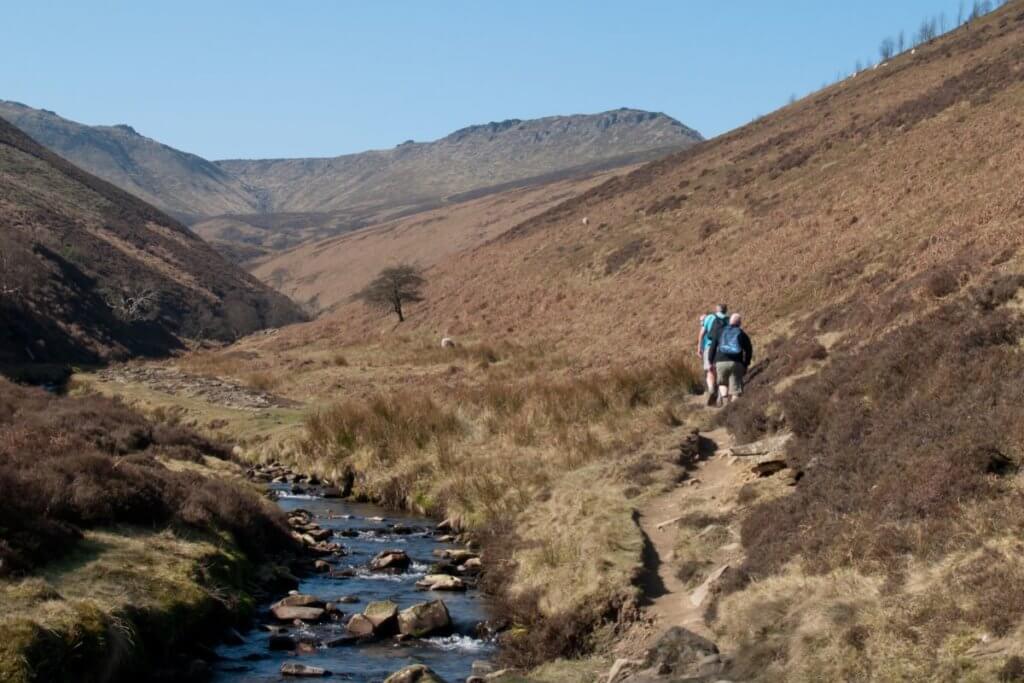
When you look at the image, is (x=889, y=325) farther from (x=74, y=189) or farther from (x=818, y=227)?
(x=74, y=189)

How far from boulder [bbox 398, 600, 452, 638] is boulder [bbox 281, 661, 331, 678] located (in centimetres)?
187

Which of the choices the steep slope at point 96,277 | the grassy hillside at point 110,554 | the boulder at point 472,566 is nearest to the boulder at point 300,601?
the grassy hillside at point 110,554

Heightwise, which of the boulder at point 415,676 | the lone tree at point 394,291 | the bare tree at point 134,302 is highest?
the bare tree at point 134,302

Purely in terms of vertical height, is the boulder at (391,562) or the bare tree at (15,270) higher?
the bare tree at (15,270)

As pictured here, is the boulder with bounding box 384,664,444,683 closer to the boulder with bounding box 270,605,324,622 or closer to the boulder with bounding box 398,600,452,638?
the boulder with bounding box 398,600,452,638

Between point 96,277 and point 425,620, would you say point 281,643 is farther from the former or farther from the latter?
point 96,277

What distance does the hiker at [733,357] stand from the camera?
23359mm

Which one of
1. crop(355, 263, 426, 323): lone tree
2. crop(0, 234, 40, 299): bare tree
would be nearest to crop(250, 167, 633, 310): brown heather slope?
crop(355, 263, 426, 323): lone tree

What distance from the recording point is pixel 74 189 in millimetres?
121938

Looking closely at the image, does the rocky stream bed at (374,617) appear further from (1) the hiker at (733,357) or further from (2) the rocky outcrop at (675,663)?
(1) the hiker at (733,357)

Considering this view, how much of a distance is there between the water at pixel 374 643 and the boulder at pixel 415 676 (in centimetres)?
53

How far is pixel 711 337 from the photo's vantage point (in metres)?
24.3

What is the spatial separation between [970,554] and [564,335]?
36627 mm

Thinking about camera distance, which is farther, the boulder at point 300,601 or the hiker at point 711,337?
the hiker at point 711,337
